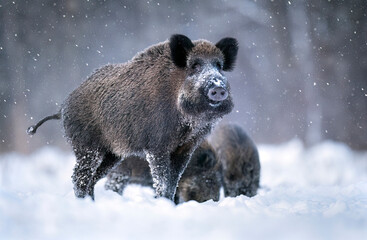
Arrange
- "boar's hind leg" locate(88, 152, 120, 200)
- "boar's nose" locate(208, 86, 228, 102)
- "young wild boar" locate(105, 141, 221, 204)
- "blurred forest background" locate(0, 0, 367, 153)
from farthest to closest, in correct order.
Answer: "blurred forest background" locate(0, 0, 367, 153) < "young wild boar" locate(105, 141, 221, 204) < "boar's hind leg" locate(88, 152, 120, 200) < "boar's nose" locate(208, 86, 228, 102)

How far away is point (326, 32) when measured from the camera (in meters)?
11.8

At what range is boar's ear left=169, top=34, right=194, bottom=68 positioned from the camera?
13.8ft

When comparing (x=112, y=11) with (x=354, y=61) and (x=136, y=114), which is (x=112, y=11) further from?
(x=136, y=114)

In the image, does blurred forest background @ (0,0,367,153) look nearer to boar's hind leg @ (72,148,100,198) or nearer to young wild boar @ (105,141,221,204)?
young wild boar @ (105,141,221,204)

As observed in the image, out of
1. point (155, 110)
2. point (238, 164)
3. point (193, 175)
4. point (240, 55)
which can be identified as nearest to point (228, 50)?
point (155, 110)

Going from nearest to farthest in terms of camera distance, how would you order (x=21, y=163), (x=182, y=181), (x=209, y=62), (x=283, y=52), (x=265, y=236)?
(x=265, y=236)
(x=209, y=62)
(x=182, y=181)
(x=21, y=163)
(x=283, y=52)

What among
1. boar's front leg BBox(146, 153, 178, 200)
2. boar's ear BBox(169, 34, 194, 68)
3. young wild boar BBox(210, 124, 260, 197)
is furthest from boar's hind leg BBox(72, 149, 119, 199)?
young wild boar BBox(210, 124, 260, 197)

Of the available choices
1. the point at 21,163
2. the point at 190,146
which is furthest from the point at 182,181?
the point at 21,163

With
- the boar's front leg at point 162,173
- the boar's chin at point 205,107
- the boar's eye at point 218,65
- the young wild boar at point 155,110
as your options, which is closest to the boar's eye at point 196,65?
the young wild boar at point 155,110

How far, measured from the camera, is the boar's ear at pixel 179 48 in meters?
4.21

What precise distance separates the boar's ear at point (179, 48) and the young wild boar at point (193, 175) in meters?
1.74

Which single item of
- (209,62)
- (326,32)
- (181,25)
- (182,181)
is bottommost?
(182,181)

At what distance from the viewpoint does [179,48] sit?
423 centimetres

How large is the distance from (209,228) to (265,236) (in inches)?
12.5
